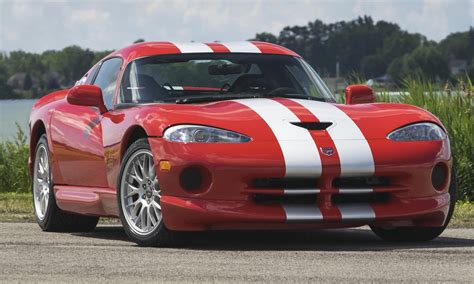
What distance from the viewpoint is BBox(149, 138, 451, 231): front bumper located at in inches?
308

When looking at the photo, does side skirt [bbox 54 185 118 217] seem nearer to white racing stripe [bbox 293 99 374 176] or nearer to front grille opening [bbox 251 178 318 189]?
front grille opening [bbox 251 178 318 189]

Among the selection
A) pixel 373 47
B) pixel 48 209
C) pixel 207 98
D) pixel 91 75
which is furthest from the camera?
pixel 373 47

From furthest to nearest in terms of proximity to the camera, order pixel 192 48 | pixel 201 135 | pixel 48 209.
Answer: pixel 48 209 → pixel 192 48 → pixel 201 135

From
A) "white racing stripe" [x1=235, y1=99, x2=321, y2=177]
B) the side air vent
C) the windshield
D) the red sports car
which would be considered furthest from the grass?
"white racing stripe" [x1=235, y1=99, x2=321, y2=177]

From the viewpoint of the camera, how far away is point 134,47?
32.0 ft

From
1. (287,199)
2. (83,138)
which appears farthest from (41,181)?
(287,199)

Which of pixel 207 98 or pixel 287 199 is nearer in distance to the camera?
pixel 287 199

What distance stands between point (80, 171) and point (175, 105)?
1.38 metres

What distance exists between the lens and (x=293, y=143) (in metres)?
7.96

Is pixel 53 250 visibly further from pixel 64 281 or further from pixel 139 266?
pixel 64 281

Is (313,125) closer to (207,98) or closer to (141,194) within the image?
(207,98)

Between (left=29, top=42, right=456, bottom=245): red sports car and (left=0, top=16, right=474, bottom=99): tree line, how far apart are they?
2586cm

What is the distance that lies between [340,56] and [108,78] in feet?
137

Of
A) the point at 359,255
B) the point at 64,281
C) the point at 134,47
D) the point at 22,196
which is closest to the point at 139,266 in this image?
A: the point at 64,281
